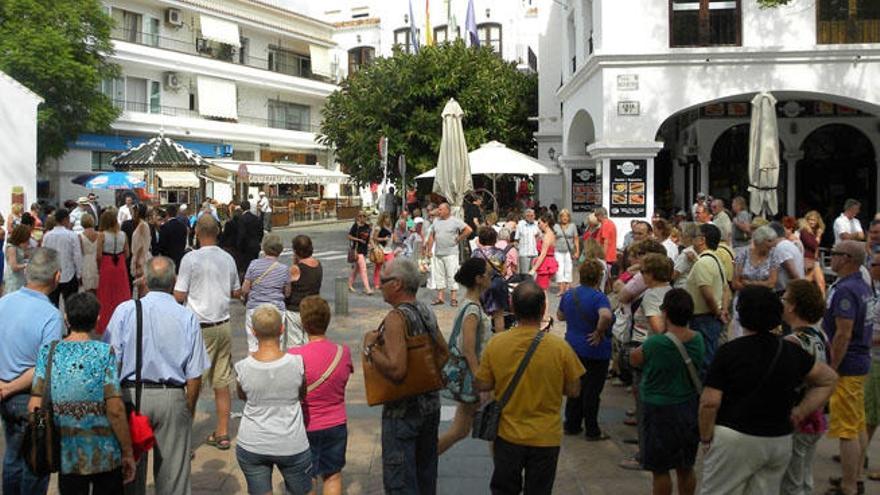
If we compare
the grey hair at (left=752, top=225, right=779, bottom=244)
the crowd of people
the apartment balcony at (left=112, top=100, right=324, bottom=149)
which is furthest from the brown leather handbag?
the apartment balcony at (left=112, top=100, right=324, bottom=149)

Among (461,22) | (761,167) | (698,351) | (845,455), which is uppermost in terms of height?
(461,22)

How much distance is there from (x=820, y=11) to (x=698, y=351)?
1624 cm

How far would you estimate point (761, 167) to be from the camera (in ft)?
52.3

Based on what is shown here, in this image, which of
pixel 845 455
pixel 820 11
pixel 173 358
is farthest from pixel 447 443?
pixel 820 11

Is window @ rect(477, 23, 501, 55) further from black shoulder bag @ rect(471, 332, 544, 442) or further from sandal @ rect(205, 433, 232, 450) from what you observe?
black shoulder bag @ rect(471, 332, 544, 442)

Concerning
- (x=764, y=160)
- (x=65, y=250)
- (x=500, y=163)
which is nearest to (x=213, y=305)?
(x=65, y=250)

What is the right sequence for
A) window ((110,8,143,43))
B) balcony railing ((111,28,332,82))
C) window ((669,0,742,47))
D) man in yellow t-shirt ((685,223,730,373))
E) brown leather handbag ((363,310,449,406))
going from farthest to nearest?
balcony railing ((111,28,332,82)) < window ((110,8,143,43)) < window ((669,0,742,47)) < man in yellow t-shirt ((685,223,730,373)) < brown leather handbag ((363,310,449,406))

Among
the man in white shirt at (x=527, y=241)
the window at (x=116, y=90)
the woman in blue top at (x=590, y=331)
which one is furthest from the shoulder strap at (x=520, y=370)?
the window at (x=116, y=90)

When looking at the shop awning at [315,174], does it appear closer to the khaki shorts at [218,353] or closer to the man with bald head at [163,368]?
the khaki shorts at [218,353]

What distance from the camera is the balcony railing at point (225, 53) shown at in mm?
39062

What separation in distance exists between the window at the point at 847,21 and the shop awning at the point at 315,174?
26906 mm

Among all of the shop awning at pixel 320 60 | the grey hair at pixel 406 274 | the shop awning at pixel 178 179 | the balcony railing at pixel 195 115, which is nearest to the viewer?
the grey hair at pixel 406 274

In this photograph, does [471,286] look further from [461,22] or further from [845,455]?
[461,22]

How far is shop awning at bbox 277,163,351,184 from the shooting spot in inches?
1726
